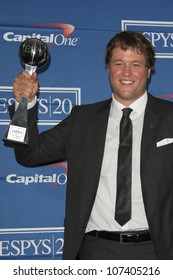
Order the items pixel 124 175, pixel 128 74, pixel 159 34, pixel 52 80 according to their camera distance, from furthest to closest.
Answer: pixel 159 34 < pixel 52 80 < pixel 128 74 < pixel 124 175

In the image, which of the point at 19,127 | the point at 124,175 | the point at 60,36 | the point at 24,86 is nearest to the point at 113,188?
the point at 124,175

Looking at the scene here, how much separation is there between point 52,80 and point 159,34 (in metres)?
0.77

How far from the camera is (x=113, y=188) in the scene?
1.89 metres

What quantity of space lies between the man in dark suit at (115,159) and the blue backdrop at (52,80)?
1.31 ft

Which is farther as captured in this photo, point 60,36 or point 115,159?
point 60,36

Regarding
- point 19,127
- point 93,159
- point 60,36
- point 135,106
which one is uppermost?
point 60,36

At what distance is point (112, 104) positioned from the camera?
2.15m

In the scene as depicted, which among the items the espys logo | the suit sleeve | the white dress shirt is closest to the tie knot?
the white dress shirt

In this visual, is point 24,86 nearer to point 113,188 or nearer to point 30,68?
point 30,68

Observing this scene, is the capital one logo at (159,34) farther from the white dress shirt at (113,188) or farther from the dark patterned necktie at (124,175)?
the dark patterned necktie at (124,175)

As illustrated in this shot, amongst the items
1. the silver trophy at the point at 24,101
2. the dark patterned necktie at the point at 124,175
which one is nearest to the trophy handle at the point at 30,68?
the silver trophy at the point at 24,101

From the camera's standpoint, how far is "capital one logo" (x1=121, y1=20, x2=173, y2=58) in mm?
2625

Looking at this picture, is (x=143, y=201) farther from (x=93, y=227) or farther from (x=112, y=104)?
(x=112, y=104)
